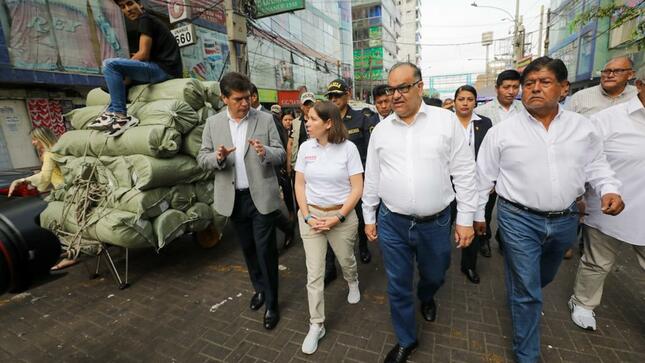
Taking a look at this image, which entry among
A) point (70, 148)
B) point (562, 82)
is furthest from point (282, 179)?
point (562, 82)

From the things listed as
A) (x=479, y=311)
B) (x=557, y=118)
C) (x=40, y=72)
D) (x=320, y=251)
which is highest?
(x=40, y=72)

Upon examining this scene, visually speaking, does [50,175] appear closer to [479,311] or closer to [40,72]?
[479,311]

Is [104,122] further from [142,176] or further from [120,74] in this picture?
[142,176]

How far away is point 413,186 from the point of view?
1986 mm

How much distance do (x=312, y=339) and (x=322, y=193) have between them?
1153 millimetres

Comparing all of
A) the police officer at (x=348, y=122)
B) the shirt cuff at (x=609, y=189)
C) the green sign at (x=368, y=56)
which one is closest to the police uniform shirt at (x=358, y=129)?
the police officer at (x=348, y=122)

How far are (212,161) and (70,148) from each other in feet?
7.92

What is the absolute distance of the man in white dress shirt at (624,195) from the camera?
2.16 m

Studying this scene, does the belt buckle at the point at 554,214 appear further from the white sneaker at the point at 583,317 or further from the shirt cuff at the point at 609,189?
the white sneaker at the point at 583,317

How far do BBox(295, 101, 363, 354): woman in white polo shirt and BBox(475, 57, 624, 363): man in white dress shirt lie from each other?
42.3 inches

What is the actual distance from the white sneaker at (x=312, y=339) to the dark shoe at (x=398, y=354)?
548 mm

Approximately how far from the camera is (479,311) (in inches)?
110

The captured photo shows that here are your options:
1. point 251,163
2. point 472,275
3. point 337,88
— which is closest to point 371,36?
point 337,88

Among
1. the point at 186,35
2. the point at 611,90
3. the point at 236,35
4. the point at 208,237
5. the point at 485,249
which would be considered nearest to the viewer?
the point at 611,90
